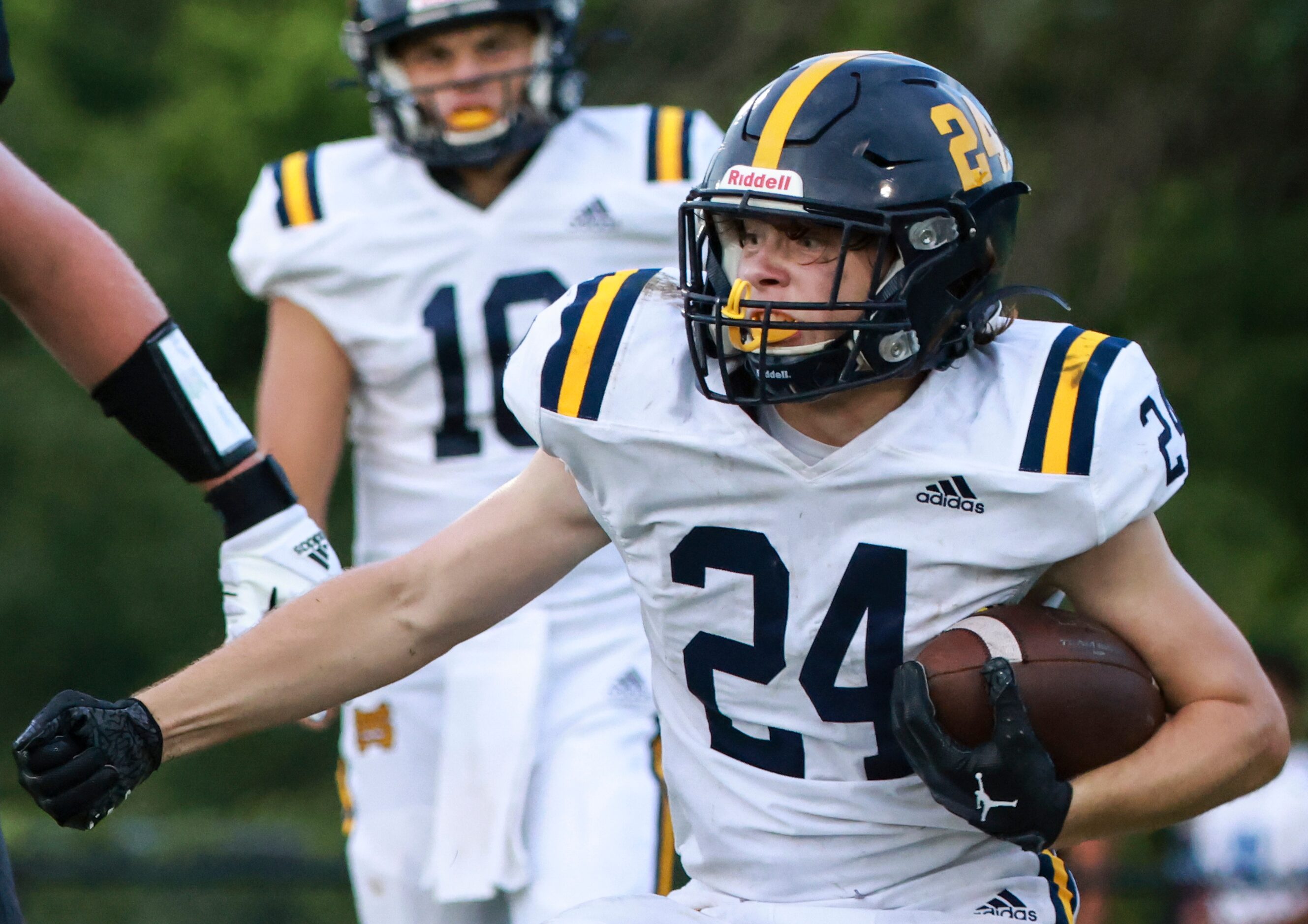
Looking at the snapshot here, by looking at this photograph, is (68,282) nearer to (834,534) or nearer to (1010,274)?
(834,534)

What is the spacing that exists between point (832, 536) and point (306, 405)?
1.67 m

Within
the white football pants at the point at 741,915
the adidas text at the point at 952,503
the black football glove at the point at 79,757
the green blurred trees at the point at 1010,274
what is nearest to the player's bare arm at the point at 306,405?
the black football glove at the point at 79,757

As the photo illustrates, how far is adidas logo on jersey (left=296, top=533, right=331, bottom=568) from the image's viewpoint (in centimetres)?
321

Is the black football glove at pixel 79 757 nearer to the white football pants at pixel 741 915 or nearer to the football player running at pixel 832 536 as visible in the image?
the football player running at pixel 832 536

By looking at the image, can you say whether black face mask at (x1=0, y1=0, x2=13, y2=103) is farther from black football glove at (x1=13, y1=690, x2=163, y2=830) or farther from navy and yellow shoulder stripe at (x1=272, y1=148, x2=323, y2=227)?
navy and yellow shoulder stripe at (x1=272, y1=148, x2=323, y2=227)

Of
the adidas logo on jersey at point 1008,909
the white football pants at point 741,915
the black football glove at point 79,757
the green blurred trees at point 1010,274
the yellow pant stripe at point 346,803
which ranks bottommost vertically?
the green blurred trees at point 1010,274

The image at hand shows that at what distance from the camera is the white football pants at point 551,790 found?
3.52 meters

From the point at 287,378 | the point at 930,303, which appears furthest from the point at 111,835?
the point at 930,303

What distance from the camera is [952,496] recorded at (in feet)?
8.61

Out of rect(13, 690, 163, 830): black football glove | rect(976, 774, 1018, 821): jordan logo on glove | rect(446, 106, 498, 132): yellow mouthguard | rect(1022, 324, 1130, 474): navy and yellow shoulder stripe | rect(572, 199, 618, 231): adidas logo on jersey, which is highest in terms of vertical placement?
rect(1022, 324, 1130, 474): navy and yellow shoulder stripe

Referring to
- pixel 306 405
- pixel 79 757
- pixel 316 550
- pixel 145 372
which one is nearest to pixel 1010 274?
pixel 306 405

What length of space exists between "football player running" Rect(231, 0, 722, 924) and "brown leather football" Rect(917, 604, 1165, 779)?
123 cm

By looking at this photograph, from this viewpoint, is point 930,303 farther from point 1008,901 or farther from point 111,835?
point 111,835

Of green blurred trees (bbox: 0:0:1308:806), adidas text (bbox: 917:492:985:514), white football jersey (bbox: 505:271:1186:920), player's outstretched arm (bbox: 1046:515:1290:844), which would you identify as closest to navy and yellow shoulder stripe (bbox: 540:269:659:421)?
white football jersey (bbox: 505:271:1186:920)
